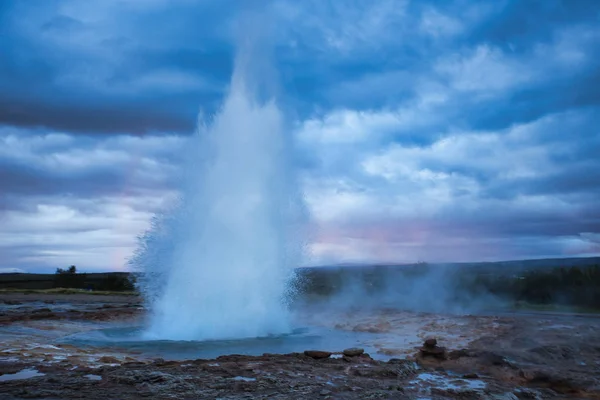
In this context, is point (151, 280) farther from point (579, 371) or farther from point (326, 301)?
point (326, 301)

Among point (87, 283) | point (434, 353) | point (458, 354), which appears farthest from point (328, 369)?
point (87, 283)

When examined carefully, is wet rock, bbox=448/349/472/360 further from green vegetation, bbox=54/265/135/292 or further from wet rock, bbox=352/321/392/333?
green vegetation, bbox=54/265/135/292

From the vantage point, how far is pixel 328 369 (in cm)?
909

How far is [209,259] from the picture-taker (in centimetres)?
1570

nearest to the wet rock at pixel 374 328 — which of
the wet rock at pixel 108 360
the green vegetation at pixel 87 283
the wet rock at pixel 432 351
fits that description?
the wet rock at pixel 432 351

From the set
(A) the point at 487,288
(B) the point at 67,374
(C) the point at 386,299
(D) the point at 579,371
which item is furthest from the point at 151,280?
(A) the point at 487,288

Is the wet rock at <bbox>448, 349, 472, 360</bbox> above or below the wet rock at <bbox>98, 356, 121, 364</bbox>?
below

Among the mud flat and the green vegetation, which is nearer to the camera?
the mud flat

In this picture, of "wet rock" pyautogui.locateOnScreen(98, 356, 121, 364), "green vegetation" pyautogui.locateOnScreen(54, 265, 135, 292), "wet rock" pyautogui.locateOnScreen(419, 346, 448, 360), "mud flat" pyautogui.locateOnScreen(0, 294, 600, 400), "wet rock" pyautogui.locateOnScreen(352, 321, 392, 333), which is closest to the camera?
"mud flat" pyautogui.locateOnScreen(0, 294, 600, 400)

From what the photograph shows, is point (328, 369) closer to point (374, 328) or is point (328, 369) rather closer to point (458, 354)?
point (458, 354)

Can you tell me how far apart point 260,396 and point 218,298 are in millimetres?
8566

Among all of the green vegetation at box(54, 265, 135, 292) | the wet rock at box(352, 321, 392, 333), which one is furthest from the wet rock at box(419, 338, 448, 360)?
the green vegetation at box(54, 265, 135, 292)

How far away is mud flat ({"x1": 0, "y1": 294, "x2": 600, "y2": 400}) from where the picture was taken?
24.1ft

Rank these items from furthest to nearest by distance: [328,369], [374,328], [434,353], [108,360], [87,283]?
[87,283] → [374,328] → [434,353] → [108,360] → [328,369]
